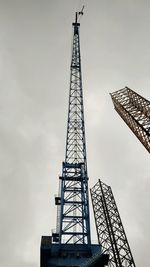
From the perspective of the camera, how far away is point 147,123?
22781mm

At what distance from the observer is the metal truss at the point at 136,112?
72.5 ft

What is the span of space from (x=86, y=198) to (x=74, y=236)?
596 cm

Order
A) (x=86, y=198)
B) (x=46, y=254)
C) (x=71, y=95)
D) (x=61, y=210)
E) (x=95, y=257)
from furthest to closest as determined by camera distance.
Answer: (x=71, y=95) < (x=86, y=198) < (x=61, y=210) < (x=46, y=254) < (x=95, y=257)

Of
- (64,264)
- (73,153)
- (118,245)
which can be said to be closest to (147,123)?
(64,264)

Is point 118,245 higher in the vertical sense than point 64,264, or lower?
higher

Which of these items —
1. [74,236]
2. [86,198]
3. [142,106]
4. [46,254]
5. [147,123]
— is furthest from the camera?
[86,198]

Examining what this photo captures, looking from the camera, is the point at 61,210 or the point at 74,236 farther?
the point at 61,210

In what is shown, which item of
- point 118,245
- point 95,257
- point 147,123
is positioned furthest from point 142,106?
point 118,245

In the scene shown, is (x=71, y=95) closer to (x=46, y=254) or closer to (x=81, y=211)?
(x=81, y=211)

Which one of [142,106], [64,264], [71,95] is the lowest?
[64,264]

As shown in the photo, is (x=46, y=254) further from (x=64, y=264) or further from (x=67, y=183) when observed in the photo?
(x=67, y=183)

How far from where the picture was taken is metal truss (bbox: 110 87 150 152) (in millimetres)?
22092

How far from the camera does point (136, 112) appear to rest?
2595cm

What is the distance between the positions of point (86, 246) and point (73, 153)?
14.9 metres
